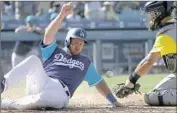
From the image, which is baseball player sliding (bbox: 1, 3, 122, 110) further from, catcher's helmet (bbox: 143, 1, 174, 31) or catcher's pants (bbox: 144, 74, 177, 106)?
catcher's helmet (bbox: 143, 1, 174, 31)

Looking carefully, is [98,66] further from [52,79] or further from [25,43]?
[52,79]

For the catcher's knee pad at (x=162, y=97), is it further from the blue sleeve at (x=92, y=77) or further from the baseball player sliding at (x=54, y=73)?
the blue sleeve at (x=92, y=77)

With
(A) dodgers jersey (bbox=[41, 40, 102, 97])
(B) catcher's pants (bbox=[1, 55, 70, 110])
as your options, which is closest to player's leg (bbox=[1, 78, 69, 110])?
(B) catcher's pants (bbox=[1, 55, 70, 110])

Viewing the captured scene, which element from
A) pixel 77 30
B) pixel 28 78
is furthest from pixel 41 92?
pixel 77 30

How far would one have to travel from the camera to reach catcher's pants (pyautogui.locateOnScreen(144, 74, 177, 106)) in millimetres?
6518

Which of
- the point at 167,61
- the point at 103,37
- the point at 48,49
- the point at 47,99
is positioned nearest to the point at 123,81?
the point at 103,37

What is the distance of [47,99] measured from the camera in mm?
5793

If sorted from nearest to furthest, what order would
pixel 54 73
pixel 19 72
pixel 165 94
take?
pixel 19 72, pixel 54 73, pixel 165 94

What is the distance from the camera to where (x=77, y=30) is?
6.15m

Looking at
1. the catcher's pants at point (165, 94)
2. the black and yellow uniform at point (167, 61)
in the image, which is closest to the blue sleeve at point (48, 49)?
the black and yellow uniform at point (167, 61)

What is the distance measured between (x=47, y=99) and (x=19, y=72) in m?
0.45

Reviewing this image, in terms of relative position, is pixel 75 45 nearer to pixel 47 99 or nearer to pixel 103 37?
pixel 47 99

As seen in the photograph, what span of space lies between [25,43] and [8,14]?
353 centimetres

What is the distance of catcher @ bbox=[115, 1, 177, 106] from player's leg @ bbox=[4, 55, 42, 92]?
1354 millimetres
